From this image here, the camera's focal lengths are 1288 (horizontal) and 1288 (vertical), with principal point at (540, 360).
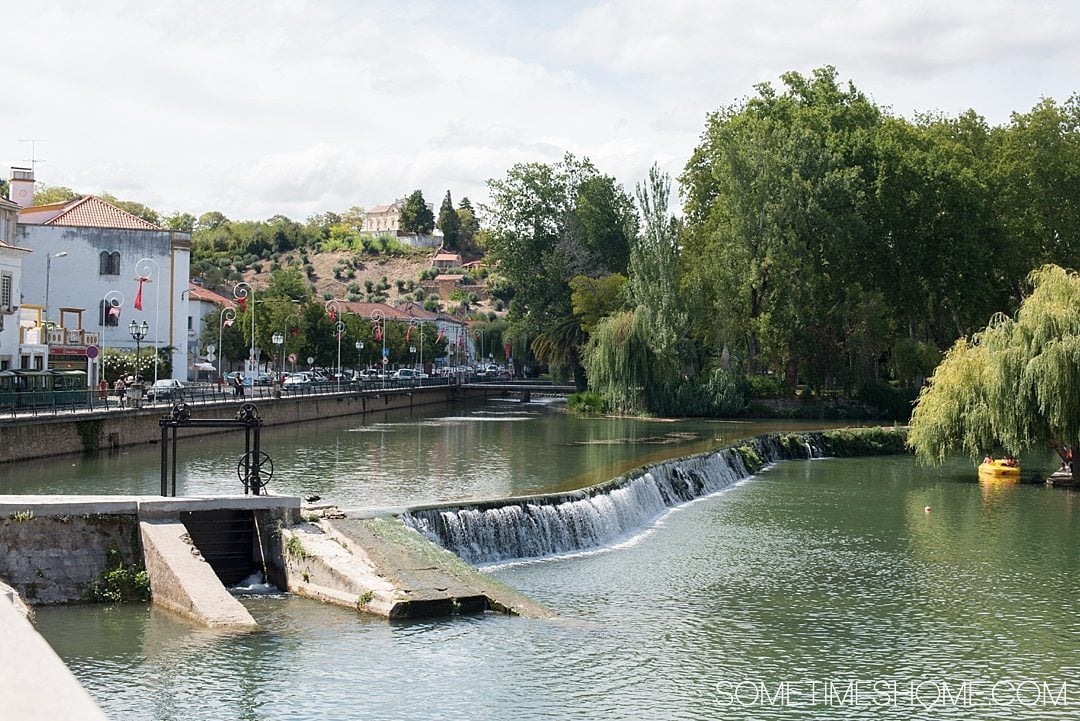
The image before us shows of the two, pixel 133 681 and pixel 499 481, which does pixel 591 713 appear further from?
pixel 499 481

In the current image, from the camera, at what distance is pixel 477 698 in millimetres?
15273

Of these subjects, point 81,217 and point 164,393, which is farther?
point 81,217

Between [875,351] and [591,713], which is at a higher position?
[875,351]

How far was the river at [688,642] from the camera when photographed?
15312 mm

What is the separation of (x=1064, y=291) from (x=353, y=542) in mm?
26135

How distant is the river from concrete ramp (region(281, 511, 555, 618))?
392 mm

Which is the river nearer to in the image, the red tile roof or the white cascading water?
the white cascading water

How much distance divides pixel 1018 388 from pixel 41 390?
1201 inches

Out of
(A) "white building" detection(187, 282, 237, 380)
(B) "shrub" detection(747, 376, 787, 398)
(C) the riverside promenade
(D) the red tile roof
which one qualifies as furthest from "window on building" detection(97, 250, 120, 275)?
(B) "shrub" detection(747, 376, 787, 398)

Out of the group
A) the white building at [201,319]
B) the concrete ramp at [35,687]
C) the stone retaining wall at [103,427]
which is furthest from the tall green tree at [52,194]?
the concrete ramp at [35,687]

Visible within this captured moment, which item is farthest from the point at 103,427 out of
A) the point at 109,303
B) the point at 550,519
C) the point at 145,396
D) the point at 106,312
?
the point at 106,312

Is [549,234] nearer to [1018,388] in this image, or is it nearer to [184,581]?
[1018,388]

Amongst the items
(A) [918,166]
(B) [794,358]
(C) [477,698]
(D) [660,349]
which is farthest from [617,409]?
(C) [477,698]

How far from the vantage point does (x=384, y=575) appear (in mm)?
20016
